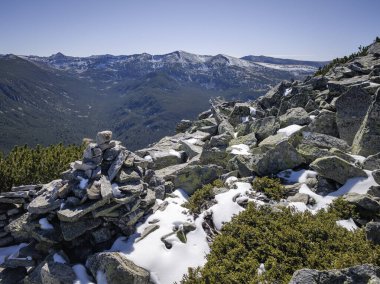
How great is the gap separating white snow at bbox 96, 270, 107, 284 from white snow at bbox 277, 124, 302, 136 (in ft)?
40.5

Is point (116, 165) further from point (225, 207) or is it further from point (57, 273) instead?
point (225, 207)

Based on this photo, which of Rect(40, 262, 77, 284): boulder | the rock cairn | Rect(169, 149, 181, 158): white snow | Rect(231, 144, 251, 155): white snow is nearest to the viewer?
Rect(40, 262, 77, 284): boulder

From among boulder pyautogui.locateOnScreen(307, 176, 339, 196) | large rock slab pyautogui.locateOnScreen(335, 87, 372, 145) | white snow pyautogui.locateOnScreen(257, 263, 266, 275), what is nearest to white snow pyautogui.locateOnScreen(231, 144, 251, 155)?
boulder pyautogui.locateOnScreen(307, 176, 339, 196)

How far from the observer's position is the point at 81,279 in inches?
460

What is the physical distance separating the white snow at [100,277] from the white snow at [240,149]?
10.2 m

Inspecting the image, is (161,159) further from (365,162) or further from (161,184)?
(365,162)

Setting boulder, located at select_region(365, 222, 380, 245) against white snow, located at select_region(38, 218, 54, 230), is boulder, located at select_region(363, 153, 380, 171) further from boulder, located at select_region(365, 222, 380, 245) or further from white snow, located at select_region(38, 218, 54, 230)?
white snow, located at select_region(38, 218, 54, 230)

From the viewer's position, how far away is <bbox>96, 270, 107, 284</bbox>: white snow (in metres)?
11.3

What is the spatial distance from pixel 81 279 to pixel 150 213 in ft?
13.8

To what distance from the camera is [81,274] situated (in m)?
11.9

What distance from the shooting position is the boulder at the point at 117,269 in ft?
36.2

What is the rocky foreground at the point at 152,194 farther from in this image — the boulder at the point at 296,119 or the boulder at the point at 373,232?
the boulder at the point at 296,119

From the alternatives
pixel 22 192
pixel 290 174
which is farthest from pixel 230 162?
pixel 22 192

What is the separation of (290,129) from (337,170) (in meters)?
5.72
